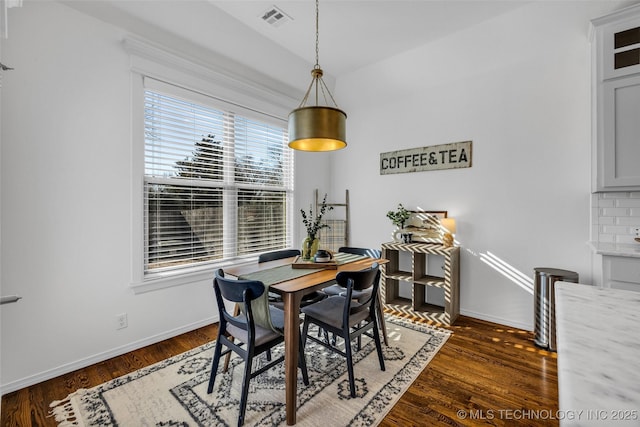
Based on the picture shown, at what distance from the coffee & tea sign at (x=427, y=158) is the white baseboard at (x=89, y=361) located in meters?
2.98

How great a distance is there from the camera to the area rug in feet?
5.62

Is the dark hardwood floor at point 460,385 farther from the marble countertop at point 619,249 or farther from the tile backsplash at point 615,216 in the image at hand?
the tile backsplash at point 615,216

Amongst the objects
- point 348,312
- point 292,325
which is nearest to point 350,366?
point 348,312

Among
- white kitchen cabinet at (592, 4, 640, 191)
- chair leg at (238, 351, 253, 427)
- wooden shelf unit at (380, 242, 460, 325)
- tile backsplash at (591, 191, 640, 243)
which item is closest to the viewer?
chair leg at (238, 351, 253, 427)

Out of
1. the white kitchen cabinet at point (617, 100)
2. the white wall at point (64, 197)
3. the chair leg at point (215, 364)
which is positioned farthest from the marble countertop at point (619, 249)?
the white wall at point (64, 197)

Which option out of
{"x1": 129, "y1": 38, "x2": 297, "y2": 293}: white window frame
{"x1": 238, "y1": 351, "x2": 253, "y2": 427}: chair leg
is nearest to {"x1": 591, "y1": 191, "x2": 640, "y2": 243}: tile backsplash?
{"x1": 238, "y1": 351, "x2": 253, "y2": 427}: chair leg

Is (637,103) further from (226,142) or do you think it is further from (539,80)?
(226,142)

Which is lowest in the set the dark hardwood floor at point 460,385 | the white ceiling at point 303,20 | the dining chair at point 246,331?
the dark hardwood floor at point 460,385

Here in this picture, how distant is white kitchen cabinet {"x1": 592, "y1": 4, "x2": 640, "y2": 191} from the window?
3.15 m

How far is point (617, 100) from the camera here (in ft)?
7.22

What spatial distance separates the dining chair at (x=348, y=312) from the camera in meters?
1.91

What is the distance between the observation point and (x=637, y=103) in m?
2.13

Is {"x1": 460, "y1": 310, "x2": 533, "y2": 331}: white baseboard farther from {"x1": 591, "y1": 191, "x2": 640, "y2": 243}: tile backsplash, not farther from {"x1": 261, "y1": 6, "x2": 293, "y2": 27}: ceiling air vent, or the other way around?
{"x1": 261, "y1": 6, "x2": 293, "y2": 27}: ceiling air vent

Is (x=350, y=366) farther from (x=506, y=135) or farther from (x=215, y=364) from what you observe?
(x=506, y=135)
